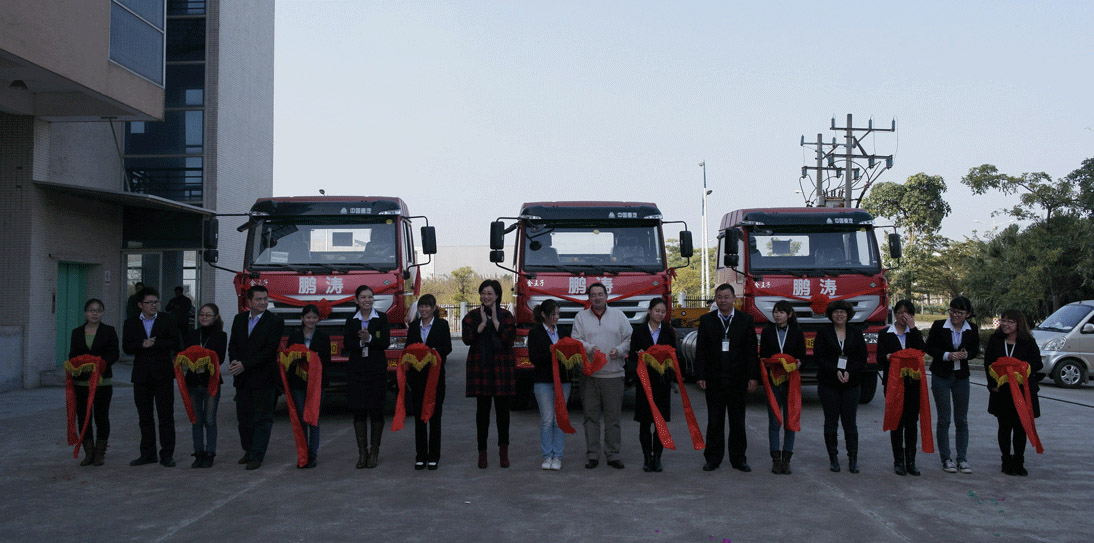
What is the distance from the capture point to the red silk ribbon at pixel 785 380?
8.02 m

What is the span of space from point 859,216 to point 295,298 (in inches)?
322

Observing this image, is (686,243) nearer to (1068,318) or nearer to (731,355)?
(731,355)

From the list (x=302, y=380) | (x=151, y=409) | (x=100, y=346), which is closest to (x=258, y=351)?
(x=302, y=380)

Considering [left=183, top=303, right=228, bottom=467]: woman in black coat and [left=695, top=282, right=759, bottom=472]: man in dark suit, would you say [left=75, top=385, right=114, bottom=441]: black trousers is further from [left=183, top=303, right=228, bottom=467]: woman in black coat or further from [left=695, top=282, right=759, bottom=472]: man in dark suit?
[left=695, top=282, right=759, bottom=472]: man in dark suit

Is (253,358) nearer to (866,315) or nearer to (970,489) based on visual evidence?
(970,489)

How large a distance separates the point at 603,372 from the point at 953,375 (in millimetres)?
3239

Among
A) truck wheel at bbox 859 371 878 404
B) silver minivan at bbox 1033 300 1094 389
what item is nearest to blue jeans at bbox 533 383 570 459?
truck wheel at bbox 859 371 878 404

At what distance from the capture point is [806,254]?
1287 cm

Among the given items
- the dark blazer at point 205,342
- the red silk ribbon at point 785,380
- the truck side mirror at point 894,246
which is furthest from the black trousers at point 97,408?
the truck side mirror at point 894,246

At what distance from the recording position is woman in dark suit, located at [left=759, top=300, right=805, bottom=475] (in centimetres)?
806

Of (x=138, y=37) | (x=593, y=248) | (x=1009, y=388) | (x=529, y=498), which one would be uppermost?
(x=138, y=37)

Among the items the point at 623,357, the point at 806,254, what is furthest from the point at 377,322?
the point at 806,254

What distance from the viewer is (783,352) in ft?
27.2

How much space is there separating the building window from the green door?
169 inches
